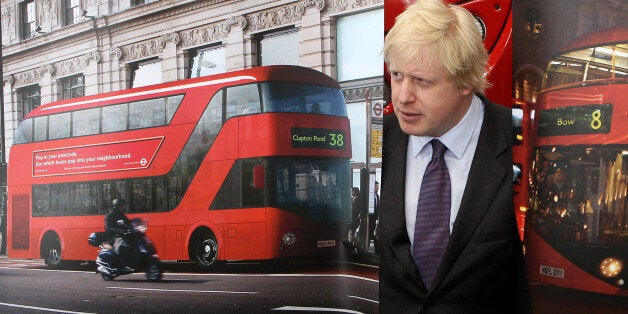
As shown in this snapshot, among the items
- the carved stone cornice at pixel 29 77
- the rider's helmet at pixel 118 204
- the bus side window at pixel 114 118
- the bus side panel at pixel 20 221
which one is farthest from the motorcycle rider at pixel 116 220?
the carved stone cornice at pixel 29 77

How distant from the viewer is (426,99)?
6.35 ft

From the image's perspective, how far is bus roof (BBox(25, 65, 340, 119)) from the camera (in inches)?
100

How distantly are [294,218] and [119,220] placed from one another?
2.73ft

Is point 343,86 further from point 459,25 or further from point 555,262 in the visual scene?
point 555,262

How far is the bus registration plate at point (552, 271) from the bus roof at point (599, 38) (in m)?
0.60

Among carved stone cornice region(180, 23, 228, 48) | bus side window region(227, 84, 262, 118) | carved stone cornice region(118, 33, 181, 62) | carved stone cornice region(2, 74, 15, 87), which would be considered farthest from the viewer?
carved stone cornice region(2, 74, 15, 87)

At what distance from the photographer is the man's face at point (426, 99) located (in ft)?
6.22

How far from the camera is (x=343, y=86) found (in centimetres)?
249

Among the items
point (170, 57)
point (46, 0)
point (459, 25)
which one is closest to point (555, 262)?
point (459, 25)

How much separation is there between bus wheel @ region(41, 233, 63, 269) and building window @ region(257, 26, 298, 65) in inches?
51.9

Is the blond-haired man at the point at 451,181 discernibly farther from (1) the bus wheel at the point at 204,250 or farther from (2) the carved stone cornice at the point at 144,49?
(2) the carved stone cornice at the point at 144,49

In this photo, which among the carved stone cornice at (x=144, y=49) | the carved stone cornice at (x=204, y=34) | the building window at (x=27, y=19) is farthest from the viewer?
the building window at (x=27, y=19)

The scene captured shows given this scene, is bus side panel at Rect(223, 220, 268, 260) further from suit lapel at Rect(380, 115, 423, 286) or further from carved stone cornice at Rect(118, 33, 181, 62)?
carved stone cornice at Rect(118, 33, 181, 62)

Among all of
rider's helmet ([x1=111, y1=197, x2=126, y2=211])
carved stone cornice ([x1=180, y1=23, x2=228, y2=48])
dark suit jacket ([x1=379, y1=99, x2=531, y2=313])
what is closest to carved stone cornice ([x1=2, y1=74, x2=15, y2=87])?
rider's helmet ([x1=111, y1=197, x2=126, y2=211])
